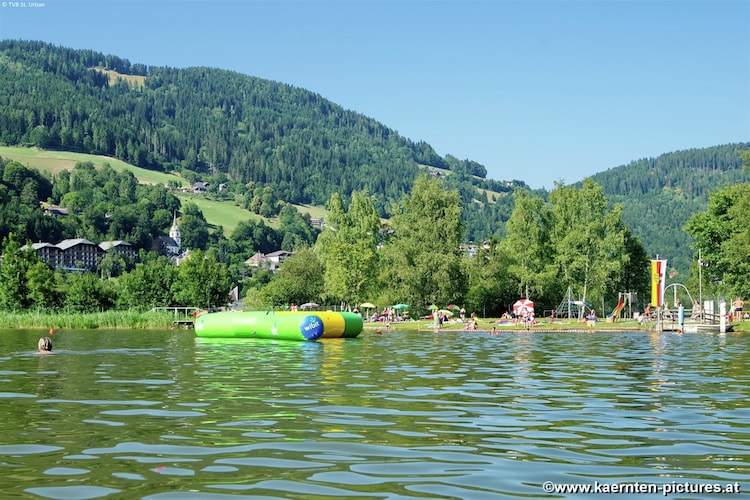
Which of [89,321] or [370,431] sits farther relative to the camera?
[89,321]

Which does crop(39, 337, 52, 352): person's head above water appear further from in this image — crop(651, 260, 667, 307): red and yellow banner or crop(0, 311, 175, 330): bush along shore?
crop(651, 260, 667, 307): red and yellow banner

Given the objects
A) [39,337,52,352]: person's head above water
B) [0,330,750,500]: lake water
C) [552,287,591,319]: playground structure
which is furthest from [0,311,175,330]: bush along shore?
[0,330,750,500]: lake water

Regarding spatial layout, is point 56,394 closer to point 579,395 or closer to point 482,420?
point 482,420

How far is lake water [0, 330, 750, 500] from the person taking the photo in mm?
10531

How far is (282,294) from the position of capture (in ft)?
414

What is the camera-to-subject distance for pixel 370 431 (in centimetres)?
1475

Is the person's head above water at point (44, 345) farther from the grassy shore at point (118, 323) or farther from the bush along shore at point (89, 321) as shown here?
the bush along shore at point (89, 321)

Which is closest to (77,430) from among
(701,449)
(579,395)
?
(701,449)

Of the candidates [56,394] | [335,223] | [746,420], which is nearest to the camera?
[746,420]

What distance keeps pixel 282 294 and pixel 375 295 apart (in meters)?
24.9

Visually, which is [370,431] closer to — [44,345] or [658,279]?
[44,345]

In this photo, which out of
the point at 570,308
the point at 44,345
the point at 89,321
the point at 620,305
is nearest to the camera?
the point at 44,345

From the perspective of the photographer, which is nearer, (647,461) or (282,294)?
(647,461)

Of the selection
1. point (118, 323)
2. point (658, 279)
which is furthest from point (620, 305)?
point (118, 323)
